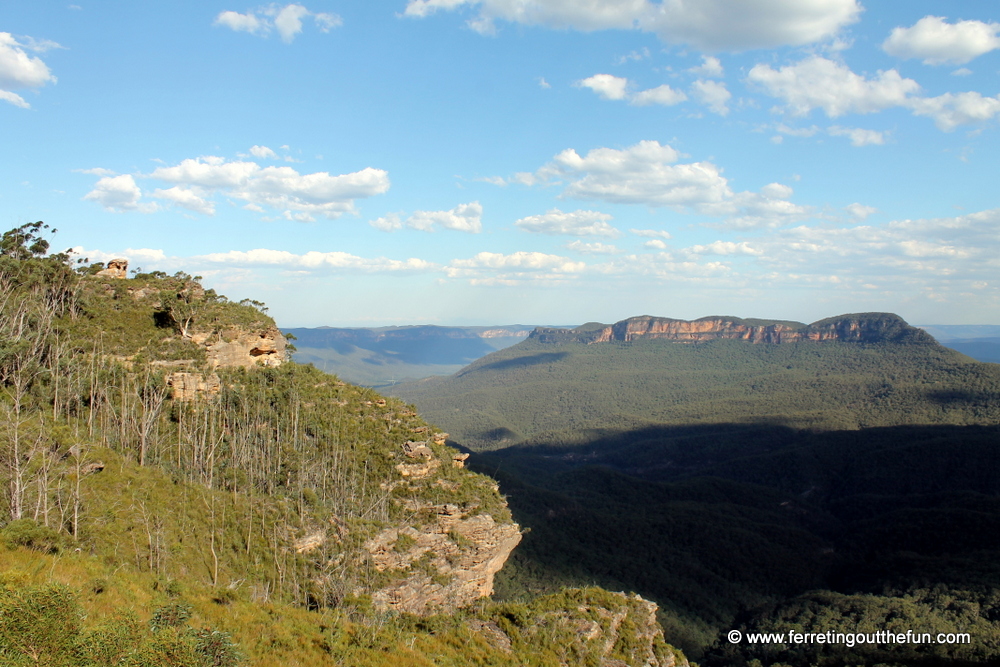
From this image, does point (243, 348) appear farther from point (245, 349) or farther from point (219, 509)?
point (219, 509)

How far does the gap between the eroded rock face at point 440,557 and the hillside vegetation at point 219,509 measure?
0.12 m

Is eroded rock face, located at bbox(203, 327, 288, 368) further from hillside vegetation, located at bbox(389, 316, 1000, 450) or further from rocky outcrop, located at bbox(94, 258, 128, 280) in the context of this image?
hillside vegetation, located at bbox(389, 316, 1000, 450)

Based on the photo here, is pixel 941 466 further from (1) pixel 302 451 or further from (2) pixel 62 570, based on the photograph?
(2) pixel 62 570

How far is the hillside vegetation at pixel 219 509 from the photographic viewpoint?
16.9m

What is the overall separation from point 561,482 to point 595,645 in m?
71.5

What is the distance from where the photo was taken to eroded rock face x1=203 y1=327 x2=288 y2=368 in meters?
39.8

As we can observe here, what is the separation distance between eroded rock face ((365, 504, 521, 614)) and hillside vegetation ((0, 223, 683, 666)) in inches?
4.8

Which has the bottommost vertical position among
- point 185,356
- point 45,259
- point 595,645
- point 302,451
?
point 595,645

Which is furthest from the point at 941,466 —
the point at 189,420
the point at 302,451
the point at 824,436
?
the point at 189,420

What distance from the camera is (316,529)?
29.7 meters

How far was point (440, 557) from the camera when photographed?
31484 millimetres

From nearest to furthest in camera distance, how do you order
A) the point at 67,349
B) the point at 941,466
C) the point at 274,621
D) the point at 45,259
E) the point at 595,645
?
the point at 274,621 → the point at 595,645 → the point at 67,349 → the point at 45,259 → the point at 941,466

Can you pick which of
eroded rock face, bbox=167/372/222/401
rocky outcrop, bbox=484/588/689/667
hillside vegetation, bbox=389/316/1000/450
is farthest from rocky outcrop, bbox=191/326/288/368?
hillside vegetation, bbox=389/316/1000/450

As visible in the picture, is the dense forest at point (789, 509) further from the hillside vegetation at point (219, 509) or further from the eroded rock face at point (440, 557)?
the hillside vegetation at point (219, 509)
